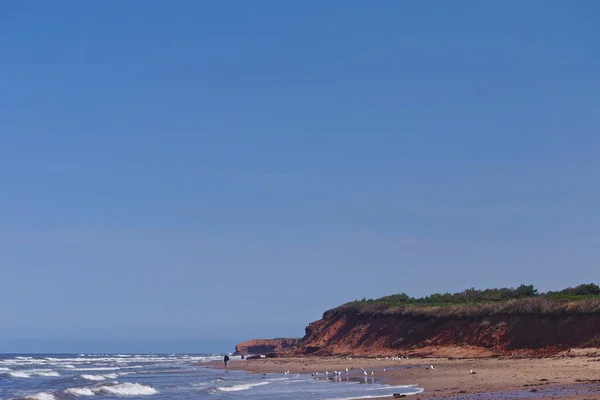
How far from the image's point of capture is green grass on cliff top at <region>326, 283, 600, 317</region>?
46.1m

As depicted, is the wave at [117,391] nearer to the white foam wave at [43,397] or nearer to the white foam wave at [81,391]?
the white foam wave at [81,391]

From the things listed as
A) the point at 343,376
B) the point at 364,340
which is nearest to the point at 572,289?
the point at 364,340

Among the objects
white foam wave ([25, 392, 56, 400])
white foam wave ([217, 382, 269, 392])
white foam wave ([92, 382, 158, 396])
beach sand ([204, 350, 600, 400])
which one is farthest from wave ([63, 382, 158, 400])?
beach sand ([204, 350, 600, 400])

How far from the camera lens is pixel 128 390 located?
36.8m

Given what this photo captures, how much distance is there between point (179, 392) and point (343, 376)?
9.86 m

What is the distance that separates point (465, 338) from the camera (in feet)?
172

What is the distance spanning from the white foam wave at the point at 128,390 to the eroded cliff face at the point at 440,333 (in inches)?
909

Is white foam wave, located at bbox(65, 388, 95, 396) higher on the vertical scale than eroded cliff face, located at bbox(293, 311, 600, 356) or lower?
lower

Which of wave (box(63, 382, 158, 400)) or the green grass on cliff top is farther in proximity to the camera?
the green grass on cliff top

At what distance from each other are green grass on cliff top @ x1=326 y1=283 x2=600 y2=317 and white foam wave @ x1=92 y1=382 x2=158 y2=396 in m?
25.3

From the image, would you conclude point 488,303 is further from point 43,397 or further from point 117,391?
point 43,397

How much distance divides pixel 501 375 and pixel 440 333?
2504 centimetres

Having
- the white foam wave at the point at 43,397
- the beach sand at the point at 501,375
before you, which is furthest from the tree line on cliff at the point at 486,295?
the white foam wave at the point at 43,397

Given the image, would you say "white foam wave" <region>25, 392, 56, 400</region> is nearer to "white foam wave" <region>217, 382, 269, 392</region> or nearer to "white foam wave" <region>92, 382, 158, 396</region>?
"white foam wave" <region>92, 382, 158, 396</region>
